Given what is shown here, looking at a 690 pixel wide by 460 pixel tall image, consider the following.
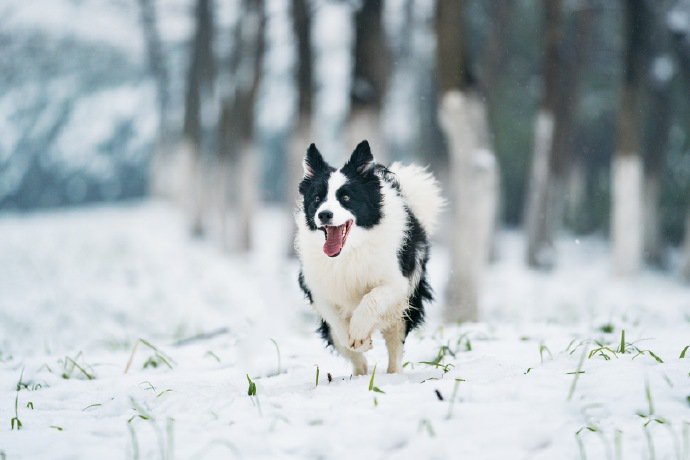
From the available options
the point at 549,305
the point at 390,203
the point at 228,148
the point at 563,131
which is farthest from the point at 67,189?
the point at 390,203

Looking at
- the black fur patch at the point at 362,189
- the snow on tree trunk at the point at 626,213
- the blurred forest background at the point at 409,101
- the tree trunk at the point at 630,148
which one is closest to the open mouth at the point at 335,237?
the black fur patch at the point at 362,189

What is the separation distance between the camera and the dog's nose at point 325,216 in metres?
4.21

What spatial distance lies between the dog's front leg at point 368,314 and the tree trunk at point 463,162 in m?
4.92

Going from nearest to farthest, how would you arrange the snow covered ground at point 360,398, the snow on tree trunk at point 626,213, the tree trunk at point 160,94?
the snow covered ground at point 360,398
the snow on tree trunk at point 626,213
the tree trunk at point 160,94

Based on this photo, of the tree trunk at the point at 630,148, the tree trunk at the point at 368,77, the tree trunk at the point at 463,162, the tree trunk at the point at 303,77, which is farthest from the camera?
the tree trunk at the point at 303,77

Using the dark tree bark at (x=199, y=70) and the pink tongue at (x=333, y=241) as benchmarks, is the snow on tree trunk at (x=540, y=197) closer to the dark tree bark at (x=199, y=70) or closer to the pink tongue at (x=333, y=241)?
the dark tree bark at (x=199, y=70)

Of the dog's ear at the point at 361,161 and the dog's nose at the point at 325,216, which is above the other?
the dog's ear at the point at 361,161

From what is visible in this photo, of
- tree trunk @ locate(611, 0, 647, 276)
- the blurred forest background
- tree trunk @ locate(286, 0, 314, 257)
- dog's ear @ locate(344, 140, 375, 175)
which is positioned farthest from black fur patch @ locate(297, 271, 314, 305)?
tree trunk @ locate(611, 0, 647, 276)

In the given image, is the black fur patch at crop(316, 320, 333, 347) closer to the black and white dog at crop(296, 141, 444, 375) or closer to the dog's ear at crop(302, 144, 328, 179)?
the black and white dog at crop(296, 141, 444, 375)

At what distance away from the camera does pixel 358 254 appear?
14.9ft

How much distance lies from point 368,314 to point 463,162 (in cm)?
546

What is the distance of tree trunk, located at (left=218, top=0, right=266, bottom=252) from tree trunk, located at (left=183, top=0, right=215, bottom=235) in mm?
1647

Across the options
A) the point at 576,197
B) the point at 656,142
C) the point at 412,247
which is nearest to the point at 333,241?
the point at 412,247

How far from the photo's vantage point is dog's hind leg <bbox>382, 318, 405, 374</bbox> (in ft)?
15.4
